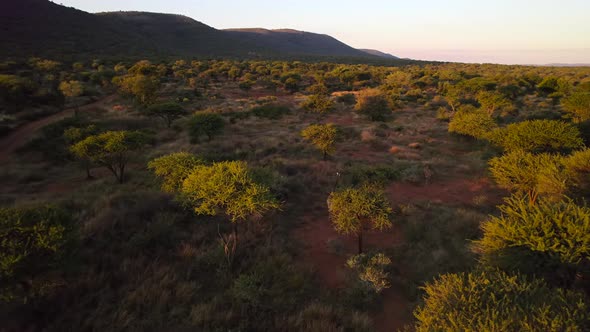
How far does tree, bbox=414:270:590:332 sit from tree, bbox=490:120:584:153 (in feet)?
48.4

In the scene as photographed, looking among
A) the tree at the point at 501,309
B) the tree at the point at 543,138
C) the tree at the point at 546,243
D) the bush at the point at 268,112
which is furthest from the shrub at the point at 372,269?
the bush at the point at 268,112

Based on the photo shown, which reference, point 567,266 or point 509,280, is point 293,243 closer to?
point 509,280

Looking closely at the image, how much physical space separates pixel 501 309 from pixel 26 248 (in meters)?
11.6

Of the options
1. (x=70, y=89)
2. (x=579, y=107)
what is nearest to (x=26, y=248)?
(x=579, y=107)

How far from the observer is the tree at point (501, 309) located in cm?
560

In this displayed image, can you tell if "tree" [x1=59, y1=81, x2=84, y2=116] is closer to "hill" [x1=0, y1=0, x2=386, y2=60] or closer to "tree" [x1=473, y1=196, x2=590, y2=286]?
"hill" [x1=0, y1=0, x2=386, y2=60]

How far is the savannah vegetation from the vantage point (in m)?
7.71

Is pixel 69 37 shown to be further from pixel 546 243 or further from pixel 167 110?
pixel 546 243

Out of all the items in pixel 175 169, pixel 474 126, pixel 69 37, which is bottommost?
pixel 175 169

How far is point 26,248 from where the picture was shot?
7785mm

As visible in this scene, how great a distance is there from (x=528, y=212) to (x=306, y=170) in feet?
44.9

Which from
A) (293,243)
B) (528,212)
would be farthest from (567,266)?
(293,243)

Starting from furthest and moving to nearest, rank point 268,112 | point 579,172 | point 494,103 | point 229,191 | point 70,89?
point 70,89 < point 268,112 < point 494,103 < point 579,172 < point 229,191

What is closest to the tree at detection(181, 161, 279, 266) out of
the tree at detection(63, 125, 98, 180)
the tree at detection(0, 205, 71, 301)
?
the tree at detection(0, 205, 71, 301)
